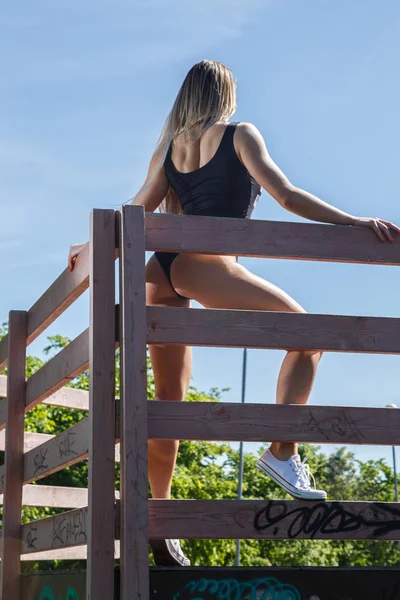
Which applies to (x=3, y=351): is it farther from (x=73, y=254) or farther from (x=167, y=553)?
(x=167, y=553)

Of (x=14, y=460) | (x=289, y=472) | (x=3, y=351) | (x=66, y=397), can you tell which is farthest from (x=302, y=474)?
(x=66, y=397)

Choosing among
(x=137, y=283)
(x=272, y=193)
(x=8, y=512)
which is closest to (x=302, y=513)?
(x=137, y=283)

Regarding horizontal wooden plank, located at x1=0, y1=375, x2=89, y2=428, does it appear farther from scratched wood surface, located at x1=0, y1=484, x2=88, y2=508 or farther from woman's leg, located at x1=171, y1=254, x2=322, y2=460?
woman's leg, located at x1=171, y1=254, x2=322, y2=460

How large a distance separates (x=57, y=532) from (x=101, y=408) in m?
0.83

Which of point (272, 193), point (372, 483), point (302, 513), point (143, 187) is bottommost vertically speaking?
point (302, 513)

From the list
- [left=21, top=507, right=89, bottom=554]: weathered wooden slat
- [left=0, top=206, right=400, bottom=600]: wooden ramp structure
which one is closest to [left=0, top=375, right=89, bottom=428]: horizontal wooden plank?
[left=21, top=507, right=89, bottom=554]: weathered wooden slat

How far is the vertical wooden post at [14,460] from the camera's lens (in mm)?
4484

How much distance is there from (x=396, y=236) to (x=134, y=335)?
1.19 m

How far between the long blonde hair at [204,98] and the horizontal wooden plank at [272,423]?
1356 millimetres

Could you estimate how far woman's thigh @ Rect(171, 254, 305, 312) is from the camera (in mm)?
3838

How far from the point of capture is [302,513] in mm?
3447

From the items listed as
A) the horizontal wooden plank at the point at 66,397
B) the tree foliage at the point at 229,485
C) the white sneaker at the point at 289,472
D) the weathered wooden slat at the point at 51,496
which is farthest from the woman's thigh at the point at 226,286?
the tree foliage at the point at 229,485

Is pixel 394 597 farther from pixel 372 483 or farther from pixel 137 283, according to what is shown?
pixel 372 483

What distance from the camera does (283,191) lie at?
388 cm
